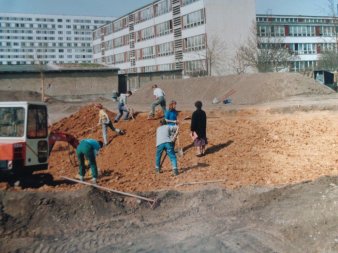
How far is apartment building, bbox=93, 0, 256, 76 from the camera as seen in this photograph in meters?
61.2

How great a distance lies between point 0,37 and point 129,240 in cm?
13096

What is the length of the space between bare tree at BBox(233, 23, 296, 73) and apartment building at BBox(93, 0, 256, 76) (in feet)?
4.64

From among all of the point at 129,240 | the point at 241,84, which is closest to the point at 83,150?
the point at 129,240

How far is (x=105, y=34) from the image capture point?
322ft

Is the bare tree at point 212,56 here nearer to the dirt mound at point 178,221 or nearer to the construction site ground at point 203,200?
the construction site ground at point 203,200

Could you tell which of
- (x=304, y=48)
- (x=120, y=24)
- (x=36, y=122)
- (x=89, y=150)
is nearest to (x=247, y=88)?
(x=89, y=150)

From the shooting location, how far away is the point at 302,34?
3056 inches

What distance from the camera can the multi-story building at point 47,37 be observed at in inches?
5187

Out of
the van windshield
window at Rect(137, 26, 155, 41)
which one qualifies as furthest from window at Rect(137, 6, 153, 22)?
the van windshield

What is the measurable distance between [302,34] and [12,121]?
7076cm

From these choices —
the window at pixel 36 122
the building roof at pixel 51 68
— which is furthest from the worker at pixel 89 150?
the building roof at pixel 51 68

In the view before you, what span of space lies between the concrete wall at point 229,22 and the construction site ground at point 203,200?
4356 cm

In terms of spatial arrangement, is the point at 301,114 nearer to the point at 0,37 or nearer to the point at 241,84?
the point at 241,84

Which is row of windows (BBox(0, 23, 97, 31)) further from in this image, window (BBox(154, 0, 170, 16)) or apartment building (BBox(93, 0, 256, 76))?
window (BBox(154, 0, 170, 16))
